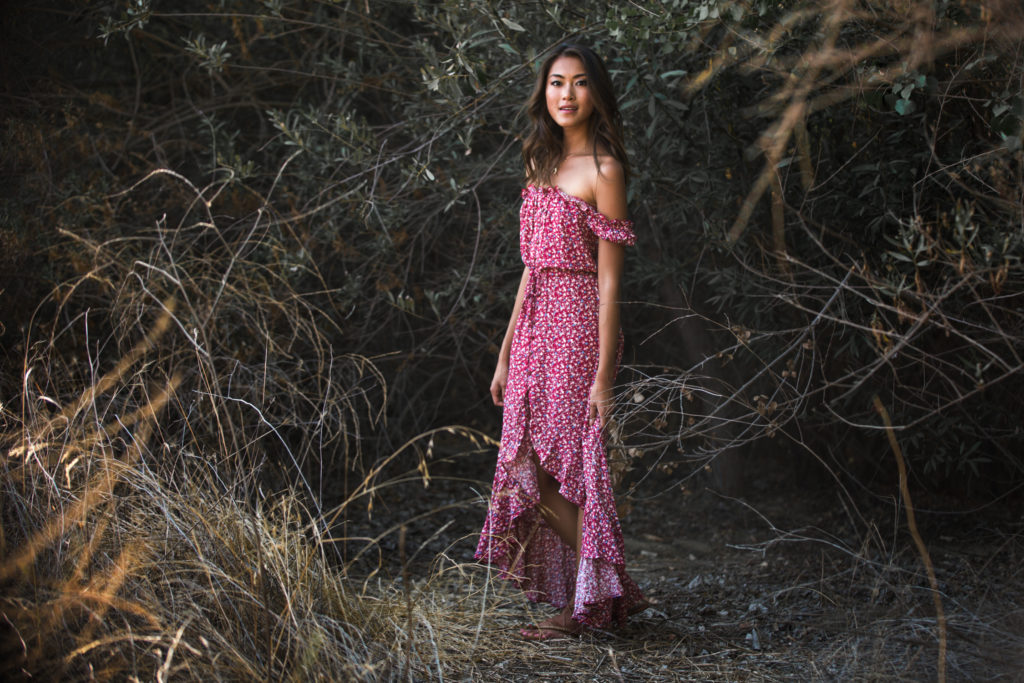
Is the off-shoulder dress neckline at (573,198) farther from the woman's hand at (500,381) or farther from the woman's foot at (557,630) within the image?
the woman's foot at (557,630)

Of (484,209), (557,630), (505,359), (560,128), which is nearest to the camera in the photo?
(557,630)

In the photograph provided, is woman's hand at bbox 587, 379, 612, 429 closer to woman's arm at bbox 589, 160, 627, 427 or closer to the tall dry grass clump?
woman's arm at bbox 589, 160, 627, 427

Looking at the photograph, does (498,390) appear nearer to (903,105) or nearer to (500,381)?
(500,381)

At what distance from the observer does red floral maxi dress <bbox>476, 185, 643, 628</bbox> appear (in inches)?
107

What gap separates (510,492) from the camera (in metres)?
2.71

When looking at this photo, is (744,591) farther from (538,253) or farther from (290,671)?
(290,671)

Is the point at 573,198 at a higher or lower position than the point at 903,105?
lower

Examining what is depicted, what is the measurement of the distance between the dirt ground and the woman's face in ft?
3.61

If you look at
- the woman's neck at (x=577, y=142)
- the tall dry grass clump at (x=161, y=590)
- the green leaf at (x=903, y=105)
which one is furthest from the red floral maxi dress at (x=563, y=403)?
the green leaf at (x=903, y=105)

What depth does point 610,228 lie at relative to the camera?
2.69 metres

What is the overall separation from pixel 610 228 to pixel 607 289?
17cm

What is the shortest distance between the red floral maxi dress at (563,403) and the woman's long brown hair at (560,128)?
10 centimetres

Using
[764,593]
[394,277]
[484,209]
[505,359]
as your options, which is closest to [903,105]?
[505,359]

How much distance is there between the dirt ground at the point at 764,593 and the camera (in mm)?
2523
